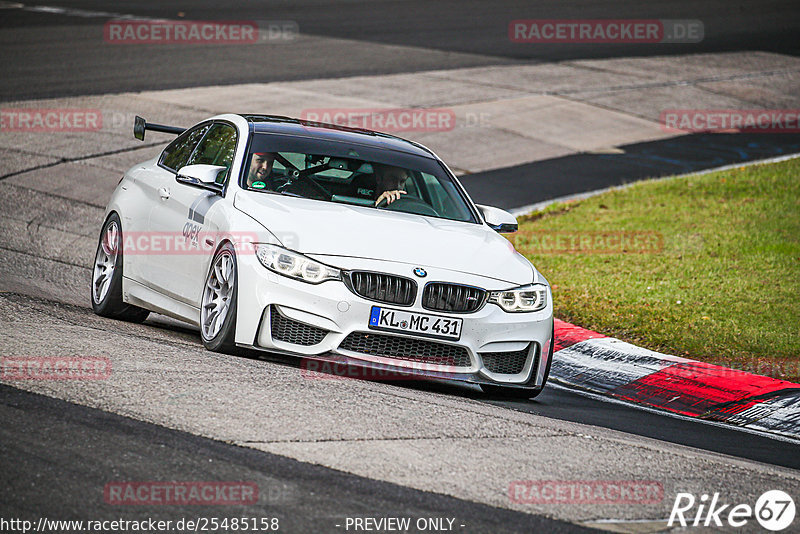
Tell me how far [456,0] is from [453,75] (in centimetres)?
1316

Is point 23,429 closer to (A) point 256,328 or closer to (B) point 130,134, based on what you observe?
(A) point 256,328

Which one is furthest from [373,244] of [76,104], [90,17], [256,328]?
[90,17]

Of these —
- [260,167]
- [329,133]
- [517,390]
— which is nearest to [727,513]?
[517,390]

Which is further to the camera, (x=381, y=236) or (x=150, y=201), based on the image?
(x=150, y=201)

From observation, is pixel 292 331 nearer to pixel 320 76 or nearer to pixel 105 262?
pixel 105 262

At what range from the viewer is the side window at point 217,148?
8500mm

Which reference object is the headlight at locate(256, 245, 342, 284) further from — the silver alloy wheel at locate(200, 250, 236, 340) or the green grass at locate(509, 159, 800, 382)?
the green grass at locate(509, 159, 800, 382)

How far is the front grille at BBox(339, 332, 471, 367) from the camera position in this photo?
7.03 m

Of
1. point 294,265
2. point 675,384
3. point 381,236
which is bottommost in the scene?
point 675,384

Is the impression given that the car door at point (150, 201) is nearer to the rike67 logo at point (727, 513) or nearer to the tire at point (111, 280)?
the tire at point (111, 280)

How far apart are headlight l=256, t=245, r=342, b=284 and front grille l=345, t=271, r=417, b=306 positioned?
12cm

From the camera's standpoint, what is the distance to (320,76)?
2312 cm

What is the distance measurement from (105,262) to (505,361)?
3423 mm

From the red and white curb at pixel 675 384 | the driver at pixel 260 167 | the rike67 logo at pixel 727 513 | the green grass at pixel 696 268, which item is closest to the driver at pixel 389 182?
the driver at pixel 260 167
